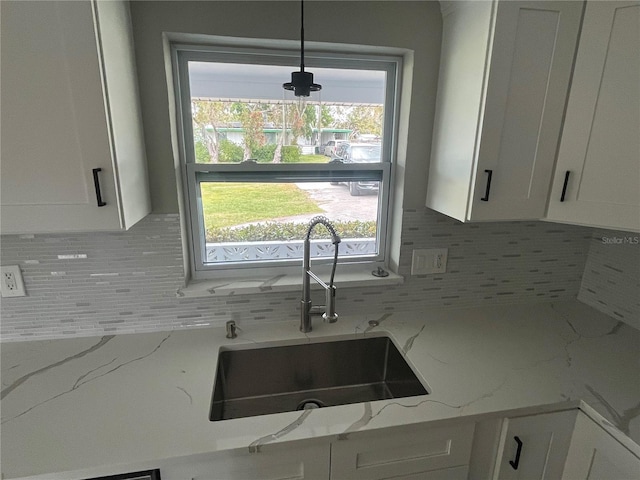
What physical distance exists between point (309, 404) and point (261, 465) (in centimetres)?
41

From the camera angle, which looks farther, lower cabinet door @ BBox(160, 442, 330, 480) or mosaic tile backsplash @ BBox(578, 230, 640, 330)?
mosaic tile backsplash @ BBox(578, 230, 640, 330)

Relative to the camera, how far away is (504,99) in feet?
3.45

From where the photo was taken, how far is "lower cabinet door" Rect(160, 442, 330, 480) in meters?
0.87

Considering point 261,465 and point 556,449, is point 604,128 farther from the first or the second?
point 261,465

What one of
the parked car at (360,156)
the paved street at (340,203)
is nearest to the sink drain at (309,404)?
the paved street at (340,203)

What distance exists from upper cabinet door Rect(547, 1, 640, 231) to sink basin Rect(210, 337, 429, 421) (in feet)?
2.72

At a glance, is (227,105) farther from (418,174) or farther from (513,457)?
(513,457)

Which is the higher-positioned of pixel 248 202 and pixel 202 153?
pixel 202 153

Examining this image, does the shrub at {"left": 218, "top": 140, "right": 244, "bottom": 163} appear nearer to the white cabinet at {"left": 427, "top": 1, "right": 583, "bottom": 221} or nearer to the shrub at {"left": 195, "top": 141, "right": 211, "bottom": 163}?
the shrub at {"left": 195, "top": 141, "right": 211, "bottom": 163}

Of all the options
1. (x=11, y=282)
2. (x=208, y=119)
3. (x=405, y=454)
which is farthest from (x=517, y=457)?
(x=11, y=282)

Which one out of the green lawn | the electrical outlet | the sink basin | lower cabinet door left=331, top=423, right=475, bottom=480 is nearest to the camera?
lower cabinet door left=331, top=423, right=475, bottom=480

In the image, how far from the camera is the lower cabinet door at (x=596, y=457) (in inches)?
36.1

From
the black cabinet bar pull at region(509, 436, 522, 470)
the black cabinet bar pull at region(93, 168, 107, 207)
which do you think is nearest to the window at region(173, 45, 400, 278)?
the black cabinet bar pull at region(93, 168, 107, 207)

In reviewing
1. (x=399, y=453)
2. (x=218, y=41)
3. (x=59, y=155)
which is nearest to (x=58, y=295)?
(x=59, y=155)
